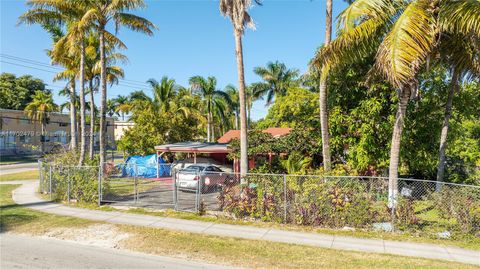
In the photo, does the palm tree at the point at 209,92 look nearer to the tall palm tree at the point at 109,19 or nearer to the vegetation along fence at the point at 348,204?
the tall palm tree at the point at 109,19

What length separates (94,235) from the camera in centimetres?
945

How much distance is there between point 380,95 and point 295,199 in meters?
5.91

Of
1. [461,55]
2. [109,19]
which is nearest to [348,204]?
[461,55]

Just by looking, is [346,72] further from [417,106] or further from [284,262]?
[284,262]

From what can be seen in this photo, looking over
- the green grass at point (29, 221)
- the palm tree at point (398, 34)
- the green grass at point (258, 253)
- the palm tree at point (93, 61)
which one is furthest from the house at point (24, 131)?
the palm tree at point (398, 34)

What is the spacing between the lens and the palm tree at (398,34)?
8172 millimetres

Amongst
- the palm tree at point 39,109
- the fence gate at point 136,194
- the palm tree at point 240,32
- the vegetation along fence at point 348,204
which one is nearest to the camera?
the vegetation along fence at point 348,204

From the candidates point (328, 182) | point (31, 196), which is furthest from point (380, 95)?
point (31, 196)

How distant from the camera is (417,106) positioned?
43.9 feet

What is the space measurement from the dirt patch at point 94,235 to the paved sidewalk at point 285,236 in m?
0.79

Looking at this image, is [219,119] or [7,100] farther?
[7,100]

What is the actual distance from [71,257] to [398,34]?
9.23 metres

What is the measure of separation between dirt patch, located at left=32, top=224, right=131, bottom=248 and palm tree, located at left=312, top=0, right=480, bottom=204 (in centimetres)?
757

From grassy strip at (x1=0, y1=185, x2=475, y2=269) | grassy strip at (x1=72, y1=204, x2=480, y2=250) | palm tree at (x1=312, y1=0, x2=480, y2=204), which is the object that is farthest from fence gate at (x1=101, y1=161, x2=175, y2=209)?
palm tree at (x1=312, y1=0, x2=480, y2=204)
